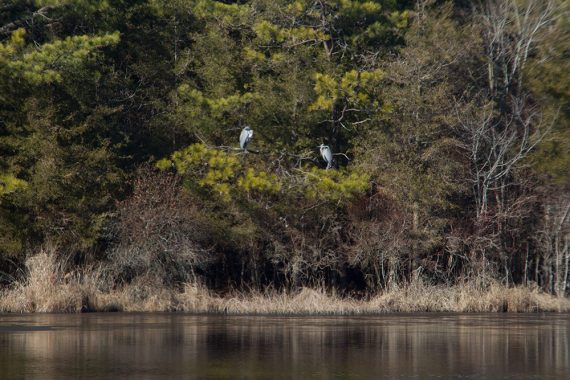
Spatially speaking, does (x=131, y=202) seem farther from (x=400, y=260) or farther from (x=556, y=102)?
(x=556, y=102)

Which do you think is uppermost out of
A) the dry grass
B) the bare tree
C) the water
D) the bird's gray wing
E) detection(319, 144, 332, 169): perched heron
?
the bare tree

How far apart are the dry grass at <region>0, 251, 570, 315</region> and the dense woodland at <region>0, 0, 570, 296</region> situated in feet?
2.93

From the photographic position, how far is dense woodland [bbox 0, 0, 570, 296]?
2944cm

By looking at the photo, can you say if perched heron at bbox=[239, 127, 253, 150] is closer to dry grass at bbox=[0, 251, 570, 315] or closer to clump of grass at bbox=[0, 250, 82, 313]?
dry grass at bbox=[0, 251, 570, 315]

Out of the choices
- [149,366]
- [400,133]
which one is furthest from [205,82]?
[149,366]

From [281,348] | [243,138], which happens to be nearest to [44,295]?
[243,138]

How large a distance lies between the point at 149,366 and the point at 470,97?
2058 cm

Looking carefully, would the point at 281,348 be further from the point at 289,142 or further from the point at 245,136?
the point at 289,142

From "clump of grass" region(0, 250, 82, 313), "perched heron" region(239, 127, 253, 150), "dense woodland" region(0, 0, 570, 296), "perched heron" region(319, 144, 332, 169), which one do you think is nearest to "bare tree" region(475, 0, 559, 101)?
"dense woodland" region(0, 0, 570, 296)

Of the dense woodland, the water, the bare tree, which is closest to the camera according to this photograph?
the water

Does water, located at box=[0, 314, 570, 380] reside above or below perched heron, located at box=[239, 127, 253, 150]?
below

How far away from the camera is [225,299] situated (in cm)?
2822

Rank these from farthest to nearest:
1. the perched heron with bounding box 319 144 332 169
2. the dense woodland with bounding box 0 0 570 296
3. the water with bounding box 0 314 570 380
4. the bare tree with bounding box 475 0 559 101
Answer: the bare tree with bounding box 475 0 559 101, the dense woodland with bounding box 0 0 570 296, the perched heron with bounding box 319 144 332 169, the water with bounding box 0 314 570 380

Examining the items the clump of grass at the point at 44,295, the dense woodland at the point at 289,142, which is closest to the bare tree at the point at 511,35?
the dense woodland at the point at 289,142
